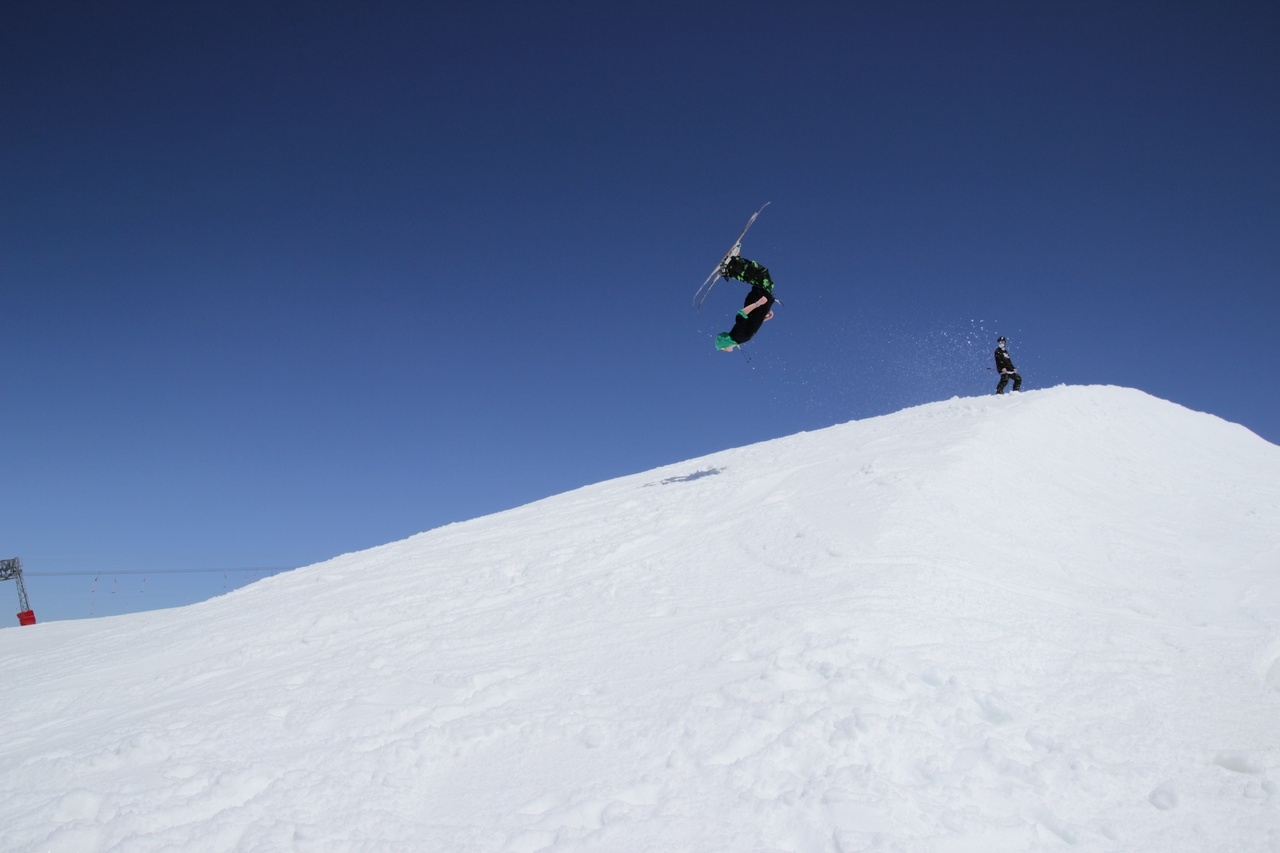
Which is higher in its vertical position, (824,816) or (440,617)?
(440,617)

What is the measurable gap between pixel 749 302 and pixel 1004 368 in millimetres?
9471

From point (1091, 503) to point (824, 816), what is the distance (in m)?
6.97

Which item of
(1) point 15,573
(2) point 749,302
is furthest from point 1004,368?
(1) point 15,573

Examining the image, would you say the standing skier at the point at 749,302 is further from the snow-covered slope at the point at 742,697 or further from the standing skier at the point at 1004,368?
the standing skier at the point at 1004,368

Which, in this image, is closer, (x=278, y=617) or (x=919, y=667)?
(x=919, y=667)

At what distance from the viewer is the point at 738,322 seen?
11180 mm

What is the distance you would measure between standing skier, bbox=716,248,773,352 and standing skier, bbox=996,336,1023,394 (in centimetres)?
888

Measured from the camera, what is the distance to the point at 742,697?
396 cm

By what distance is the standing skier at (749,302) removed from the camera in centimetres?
1109

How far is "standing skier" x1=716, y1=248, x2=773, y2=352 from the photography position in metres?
11.1

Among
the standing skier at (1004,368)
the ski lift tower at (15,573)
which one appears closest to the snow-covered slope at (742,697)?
the standing skier at (1004,368)

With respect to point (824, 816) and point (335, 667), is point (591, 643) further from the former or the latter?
point (824, 816)

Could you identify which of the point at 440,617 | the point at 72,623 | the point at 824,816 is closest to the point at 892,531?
the point at 824,816

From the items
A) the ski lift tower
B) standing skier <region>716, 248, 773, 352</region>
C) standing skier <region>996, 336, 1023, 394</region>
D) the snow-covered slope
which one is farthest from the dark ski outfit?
the ski lift tower
